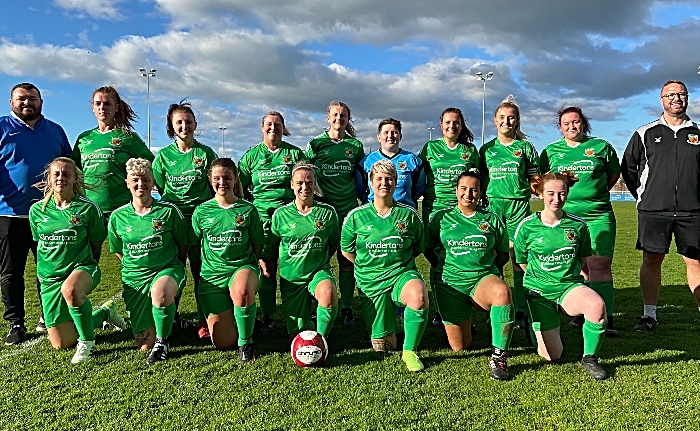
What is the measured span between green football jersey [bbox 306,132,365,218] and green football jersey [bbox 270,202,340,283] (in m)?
0.73

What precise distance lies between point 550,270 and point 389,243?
3.98 ft

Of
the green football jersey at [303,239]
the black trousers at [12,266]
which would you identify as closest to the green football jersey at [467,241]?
the green football jersey at [303,239]

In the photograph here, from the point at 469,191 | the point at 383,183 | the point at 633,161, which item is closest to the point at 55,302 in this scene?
the point at 383,183

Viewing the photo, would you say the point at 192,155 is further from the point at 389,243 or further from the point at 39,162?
the point at 389,243

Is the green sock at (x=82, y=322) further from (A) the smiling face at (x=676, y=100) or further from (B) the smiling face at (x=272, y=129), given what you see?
(A) the smiling face at (x=676, y=100)

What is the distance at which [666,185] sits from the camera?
15.0 ft

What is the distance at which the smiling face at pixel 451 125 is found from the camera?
463 centimetres

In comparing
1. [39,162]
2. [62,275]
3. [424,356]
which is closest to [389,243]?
[424,356]

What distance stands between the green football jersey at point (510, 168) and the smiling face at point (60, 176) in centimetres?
361

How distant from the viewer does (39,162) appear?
4535 millimetres

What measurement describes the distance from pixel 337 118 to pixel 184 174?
59.4 inches

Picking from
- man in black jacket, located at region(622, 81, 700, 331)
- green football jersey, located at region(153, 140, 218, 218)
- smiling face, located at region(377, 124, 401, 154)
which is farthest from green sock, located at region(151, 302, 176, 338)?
man in black jacket, located at region(622, 81, 700, 331)

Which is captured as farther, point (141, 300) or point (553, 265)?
point (141, 300)

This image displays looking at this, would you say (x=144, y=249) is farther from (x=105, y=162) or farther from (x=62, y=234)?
(x=105, y=162)
